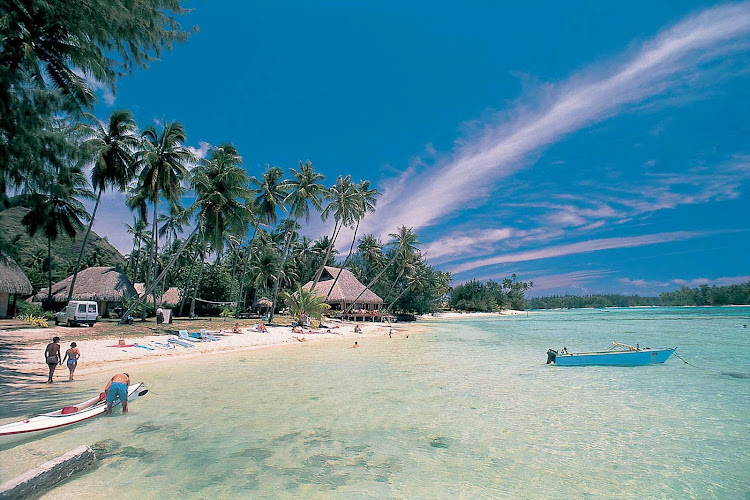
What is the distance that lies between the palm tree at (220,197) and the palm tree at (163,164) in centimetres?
118

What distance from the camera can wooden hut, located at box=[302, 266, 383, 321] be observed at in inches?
1635

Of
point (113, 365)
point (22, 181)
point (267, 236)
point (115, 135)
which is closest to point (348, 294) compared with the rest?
point (267, 236)

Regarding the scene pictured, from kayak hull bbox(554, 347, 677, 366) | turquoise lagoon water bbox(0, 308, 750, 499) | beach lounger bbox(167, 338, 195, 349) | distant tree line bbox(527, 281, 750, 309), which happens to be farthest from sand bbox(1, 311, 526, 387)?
distant tree line bbox(527, 281, 750, 309)

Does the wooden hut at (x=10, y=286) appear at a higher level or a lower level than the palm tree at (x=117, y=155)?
lower

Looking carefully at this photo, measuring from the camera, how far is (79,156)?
755 centimetres

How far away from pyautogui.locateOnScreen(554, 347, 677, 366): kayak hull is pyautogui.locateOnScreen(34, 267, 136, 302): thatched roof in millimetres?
28671

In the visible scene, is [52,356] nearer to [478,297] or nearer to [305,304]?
[305,304]

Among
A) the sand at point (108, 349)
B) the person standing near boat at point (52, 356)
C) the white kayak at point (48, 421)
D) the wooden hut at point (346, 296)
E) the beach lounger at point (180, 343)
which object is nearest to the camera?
the white kayak at point (48, 421)

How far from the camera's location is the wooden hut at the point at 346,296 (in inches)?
1635

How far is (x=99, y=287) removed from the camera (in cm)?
2736

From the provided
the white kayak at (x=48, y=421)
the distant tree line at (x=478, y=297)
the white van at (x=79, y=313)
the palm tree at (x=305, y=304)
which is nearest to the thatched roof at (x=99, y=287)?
the white van at (x=79, y=313)

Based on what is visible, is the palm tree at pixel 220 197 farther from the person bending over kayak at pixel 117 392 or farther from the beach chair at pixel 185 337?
the person bending over kayak at pixel 117 392

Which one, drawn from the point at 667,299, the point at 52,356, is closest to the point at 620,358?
the point at 52,356

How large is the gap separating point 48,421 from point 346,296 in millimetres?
35648
